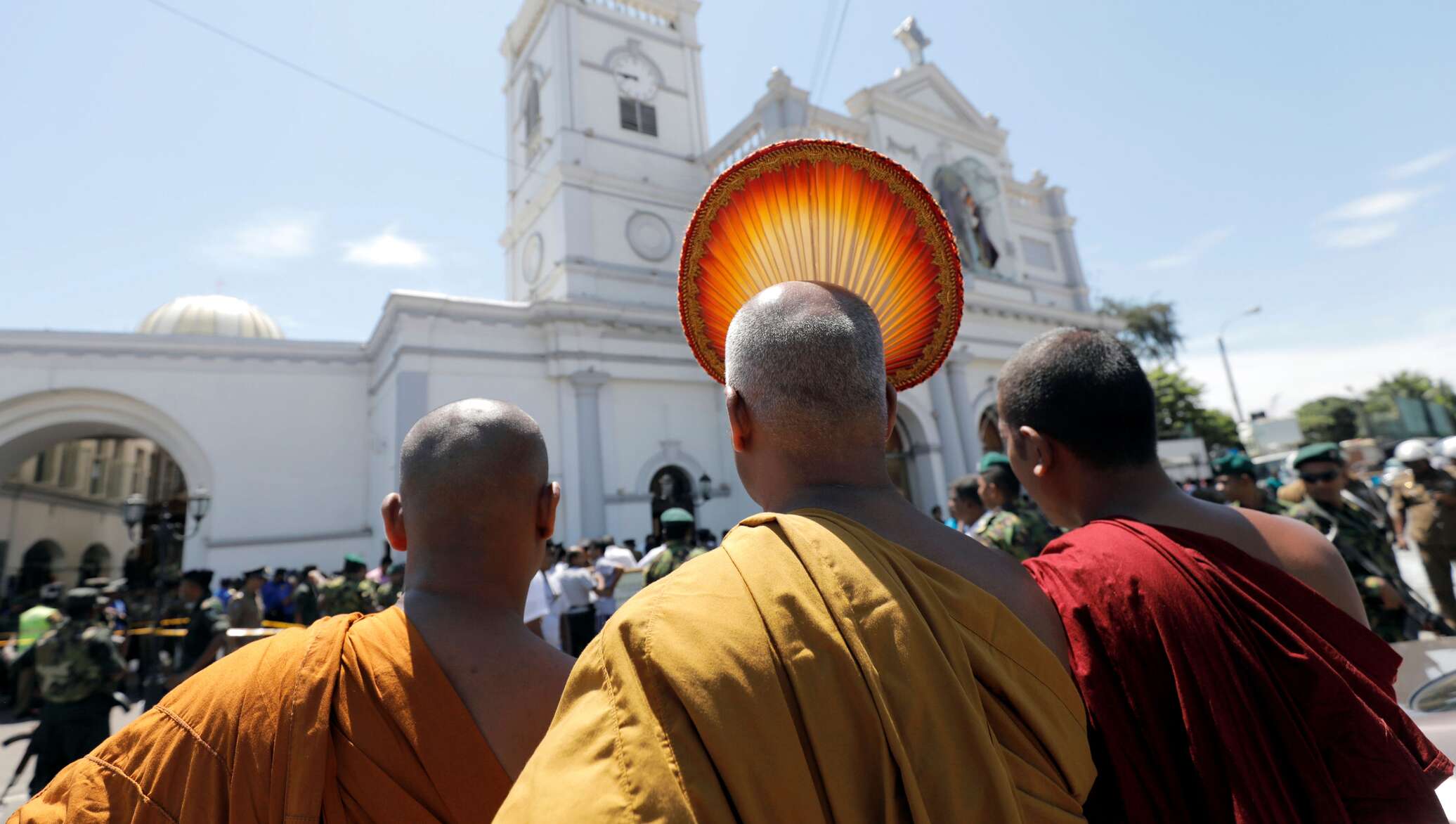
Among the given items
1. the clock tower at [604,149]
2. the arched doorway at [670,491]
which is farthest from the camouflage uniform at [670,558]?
the clock tower at [604,149]

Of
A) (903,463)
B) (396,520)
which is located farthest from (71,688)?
(903,463)

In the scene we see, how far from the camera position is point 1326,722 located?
124cm

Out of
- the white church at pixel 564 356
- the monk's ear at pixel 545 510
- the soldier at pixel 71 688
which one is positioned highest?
the white church at pixel 564 356

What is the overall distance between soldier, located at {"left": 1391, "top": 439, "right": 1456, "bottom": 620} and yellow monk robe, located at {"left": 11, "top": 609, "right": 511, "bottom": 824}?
23.3ft

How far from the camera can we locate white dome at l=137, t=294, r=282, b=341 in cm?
1920

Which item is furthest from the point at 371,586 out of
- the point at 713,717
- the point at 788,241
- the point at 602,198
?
the point at 602,198

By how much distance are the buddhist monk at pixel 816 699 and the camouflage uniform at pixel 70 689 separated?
5486 mm

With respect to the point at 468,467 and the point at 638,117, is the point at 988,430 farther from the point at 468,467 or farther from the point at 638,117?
the point at 468,467

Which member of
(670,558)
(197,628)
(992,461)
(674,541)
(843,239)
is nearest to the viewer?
(843,239)

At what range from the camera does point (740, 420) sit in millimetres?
1338

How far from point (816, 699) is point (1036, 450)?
3.86 feet

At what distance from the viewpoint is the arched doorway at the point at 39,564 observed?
67.4 ft

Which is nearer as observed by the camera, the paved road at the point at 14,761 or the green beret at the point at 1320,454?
the green beret at the point at 1320,454

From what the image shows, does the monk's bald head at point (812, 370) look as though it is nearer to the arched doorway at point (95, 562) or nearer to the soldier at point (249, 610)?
the soldier at point (249, 610)
